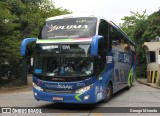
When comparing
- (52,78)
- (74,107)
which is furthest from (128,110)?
(52,78)

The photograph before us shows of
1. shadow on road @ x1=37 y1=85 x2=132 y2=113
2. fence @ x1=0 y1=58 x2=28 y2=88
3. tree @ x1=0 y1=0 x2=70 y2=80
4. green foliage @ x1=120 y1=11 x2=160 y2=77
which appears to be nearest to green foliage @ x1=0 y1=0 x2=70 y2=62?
tree @ x1=0 y1=0 x2=70 y2=80

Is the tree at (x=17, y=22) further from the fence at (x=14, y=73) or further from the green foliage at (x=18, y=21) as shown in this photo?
the fence at (x=14, y=73)

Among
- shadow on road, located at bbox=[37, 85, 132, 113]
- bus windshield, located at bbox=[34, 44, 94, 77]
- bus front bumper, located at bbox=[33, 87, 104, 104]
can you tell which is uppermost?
bus windshield, located at bbox=[34, 44, 94, 77]

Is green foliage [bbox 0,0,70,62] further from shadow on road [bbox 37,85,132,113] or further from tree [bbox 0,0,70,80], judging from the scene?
shadow on road [bbox 37,85,132,113]

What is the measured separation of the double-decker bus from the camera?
12039mm

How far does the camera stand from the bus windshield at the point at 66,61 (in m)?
12.2

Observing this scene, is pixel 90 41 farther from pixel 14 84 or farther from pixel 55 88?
pixel 14 84

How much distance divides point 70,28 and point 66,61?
1.48 m

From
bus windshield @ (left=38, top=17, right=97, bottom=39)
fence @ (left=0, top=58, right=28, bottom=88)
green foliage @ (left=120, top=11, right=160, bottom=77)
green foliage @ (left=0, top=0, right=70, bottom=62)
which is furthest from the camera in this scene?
green foliage @ (left=120, top=11, right=160, bottom=77)

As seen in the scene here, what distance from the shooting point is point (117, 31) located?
1677cm

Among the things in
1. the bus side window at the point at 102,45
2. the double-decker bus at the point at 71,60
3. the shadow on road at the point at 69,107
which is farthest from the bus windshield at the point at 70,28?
the shadow on road at the point at 69,107

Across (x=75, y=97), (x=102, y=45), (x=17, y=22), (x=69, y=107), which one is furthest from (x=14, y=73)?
(x=75, y=97)

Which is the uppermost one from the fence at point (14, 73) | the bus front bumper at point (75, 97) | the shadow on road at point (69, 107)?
the bus front bumper at point (75, 97)

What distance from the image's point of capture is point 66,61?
40.3 feet
